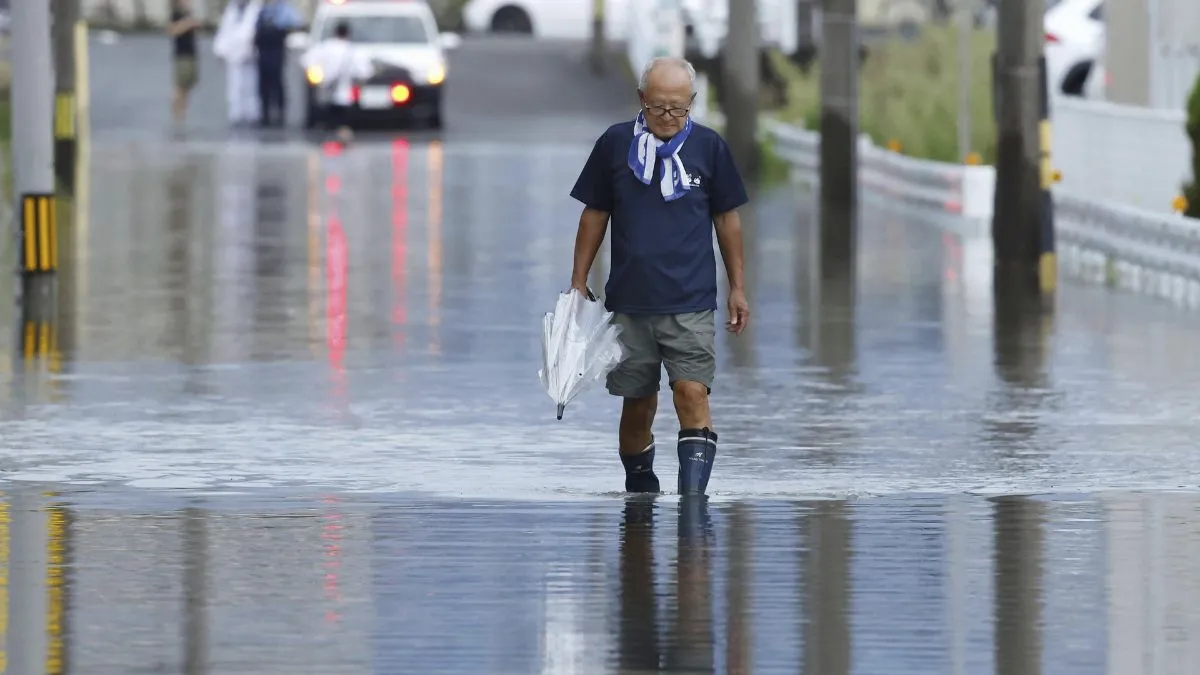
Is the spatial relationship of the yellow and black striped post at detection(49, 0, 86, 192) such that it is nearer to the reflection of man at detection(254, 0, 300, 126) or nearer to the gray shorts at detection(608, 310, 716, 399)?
the reflection of man at detection(254, 0, 300, 126)

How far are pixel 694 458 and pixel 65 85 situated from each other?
2504 cm

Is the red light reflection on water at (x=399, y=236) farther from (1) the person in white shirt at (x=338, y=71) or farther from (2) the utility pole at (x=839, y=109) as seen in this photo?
(2) the utility pole at (x=839, y=109)

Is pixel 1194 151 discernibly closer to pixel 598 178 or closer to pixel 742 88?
pixel 598 178

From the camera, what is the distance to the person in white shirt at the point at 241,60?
45938mm

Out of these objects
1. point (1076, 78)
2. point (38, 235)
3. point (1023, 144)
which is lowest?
point (38, 235)

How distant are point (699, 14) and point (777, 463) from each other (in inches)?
1642

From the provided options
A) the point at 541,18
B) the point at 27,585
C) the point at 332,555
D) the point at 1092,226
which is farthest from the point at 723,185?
the point at 541,18

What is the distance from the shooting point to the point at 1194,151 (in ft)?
74.1

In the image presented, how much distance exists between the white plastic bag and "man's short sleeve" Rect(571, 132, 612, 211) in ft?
1.13

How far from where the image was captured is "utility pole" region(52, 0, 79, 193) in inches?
1330

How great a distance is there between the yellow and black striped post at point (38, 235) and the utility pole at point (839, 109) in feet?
31.4

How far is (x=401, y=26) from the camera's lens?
46031mm

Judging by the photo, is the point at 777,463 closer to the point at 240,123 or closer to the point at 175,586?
the point at 175,586

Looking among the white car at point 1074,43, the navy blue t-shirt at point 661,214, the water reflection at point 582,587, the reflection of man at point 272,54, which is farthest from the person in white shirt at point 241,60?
the navy blue t-shirt at point 661,214
